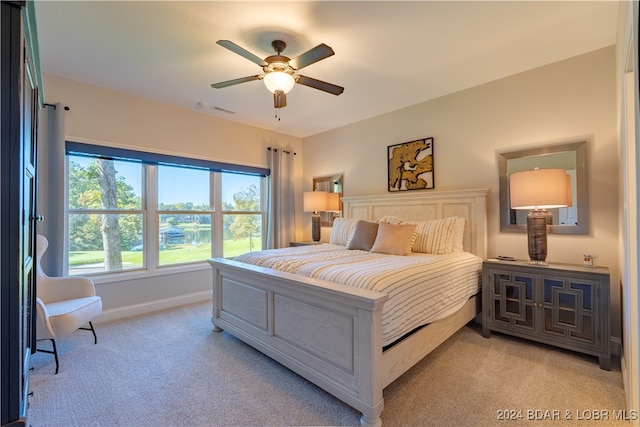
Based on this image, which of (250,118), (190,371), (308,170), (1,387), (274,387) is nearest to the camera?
(1,387)

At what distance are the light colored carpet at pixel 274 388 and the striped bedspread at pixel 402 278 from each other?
0.42 meters

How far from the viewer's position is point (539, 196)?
7.93 ft

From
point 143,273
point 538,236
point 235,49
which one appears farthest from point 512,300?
point 143,273

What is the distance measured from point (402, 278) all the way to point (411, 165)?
227 centimetres

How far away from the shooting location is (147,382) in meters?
2.02

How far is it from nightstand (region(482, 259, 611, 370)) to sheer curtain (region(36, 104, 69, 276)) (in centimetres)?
417

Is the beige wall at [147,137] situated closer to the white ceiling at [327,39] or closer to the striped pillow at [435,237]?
the white ceiling at [327,39]

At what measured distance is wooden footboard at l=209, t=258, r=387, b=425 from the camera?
5.17ft

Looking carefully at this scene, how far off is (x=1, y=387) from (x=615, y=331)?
388 centimetres

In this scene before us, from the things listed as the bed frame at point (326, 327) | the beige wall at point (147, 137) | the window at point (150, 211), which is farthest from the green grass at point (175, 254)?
the bed frame at point (326, 327)

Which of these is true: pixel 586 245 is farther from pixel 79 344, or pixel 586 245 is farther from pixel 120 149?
pixel 120 149

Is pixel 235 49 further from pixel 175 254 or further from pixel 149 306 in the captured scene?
pixel 149 306

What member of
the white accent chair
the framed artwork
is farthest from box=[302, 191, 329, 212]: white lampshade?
the white accent chair

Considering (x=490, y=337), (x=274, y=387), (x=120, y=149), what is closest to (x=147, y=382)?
(x=274, y=387)
